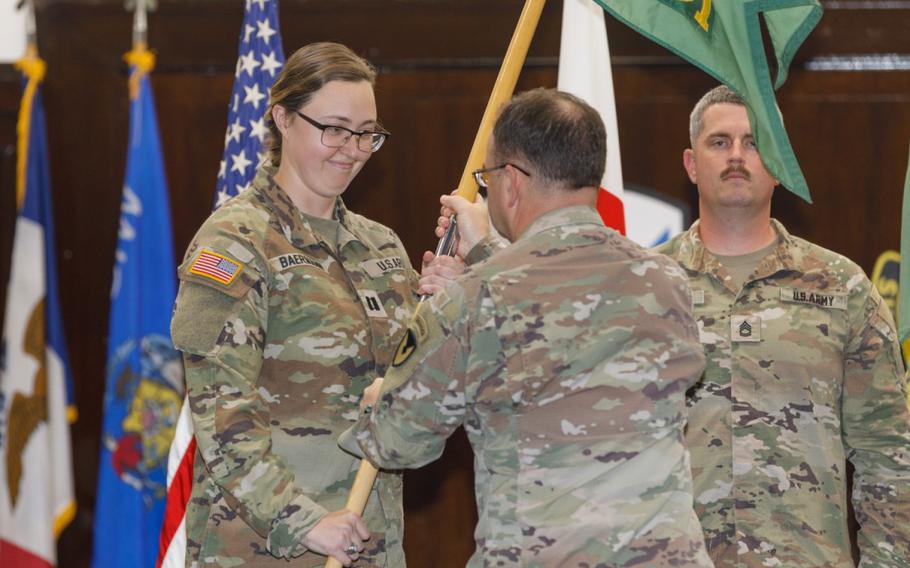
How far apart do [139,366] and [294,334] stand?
167 cm

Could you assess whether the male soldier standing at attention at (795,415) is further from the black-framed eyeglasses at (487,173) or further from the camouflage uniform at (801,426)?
the black-framed eyeglasses at (487,173)

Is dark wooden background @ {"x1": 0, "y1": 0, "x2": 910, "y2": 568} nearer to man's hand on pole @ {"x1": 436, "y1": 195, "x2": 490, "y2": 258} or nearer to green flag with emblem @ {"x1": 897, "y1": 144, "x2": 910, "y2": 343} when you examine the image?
green flag with emblem @ {"x1": 897, "y1": 144, "x2": 910, "y2": 343}

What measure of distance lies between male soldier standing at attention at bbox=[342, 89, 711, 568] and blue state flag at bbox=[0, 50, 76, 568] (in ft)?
7.96

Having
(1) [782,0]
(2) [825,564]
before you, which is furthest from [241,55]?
(2) [825,564]

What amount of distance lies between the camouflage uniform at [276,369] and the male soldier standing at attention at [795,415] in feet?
2.35

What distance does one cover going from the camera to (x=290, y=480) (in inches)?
91.2

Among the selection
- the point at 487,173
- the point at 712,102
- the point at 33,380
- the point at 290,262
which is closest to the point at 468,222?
the point at 487,173

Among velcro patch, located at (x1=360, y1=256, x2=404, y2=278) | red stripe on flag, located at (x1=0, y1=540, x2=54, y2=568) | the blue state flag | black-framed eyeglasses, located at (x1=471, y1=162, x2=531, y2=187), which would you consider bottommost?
red stripe on flag, located at (x1=0, y1=540, x2=54, y2=568)

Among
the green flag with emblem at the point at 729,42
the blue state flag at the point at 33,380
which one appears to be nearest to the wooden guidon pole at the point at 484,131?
the green flag with emblem at the point at 729,42

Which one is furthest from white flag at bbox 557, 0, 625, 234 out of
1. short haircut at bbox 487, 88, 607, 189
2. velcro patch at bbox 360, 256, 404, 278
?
short haircut at bbox 487, 88, 607, 189

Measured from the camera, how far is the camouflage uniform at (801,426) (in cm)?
266

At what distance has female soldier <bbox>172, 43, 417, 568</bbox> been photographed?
2283 millimetres

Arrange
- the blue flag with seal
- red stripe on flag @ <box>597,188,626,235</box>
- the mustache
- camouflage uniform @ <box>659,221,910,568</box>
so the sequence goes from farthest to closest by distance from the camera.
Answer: the blue flag with seal, red stripe on flag @ <box>597,188,626,235</box>, the mustache, camouflage uniform @ <box>659,221,910,568</box>

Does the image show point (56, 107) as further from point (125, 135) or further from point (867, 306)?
point (867, 306)
